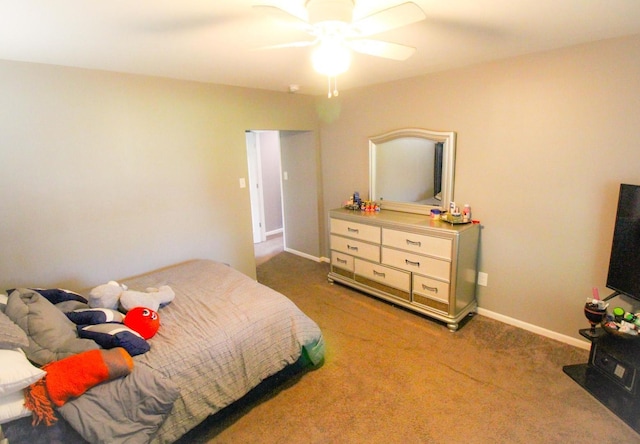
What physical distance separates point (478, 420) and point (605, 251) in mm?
1523

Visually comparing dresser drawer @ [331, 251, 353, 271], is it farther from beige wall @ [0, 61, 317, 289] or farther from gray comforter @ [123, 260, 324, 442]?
gray comforter @ [123, 260, 324, 442]

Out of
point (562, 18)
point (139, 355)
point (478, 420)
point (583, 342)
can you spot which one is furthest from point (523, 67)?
point (139, 355)

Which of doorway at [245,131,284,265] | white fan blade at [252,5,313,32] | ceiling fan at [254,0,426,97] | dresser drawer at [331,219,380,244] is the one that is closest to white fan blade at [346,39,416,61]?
ceiling fan at [254,0,426,97]

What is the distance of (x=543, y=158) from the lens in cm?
247

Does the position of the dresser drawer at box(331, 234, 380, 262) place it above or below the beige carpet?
above

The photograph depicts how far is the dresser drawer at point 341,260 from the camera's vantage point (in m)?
3.56

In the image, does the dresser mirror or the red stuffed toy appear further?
the dresser mirror

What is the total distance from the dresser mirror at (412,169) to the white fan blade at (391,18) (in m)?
1.71

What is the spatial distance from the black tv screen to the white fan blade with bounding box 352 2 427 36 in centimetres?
177

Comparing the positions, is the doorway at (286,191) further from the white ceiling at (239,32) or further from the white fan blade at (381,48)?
the white fan blade at (381,48)

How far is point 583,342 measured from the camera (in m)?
2.48

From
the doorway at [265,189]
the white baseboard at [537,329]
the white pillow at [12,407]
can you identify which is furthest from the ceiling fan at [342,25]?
the doorway at [265,189]

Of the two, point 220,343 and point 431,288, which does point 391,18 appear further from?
point 431,288

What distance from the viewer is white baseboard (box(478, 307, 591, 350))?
2495 mm
